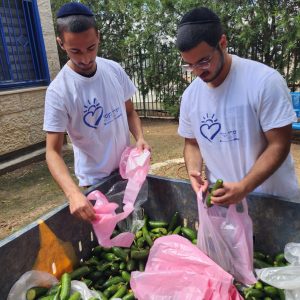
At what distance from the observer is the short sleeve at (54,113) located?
2191mm

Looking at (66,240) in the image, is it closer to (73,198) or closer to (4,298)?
(73,198)

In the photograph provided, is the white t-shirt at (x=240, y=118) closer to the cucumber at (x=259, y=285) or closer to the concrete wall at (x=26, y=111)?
the cucumber at (x=259, y=285)

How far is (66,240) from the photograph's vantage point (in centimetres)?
209

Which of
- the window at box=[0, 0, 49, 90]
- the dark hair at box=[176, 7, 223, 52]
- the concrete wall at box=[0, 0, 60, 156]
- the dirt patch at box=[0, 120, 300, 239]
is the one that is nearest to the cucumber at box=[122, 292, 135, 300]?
the dark hair at box=[176, 7, 223, 52]

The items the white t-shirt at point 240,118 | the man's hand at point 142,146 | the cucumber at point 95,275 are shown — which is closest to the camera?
the white t-shirt at point 240,118

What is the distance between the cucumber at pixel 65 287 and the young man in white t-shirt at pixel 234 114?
90 cm

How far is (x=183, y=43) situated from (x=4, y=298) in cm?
158

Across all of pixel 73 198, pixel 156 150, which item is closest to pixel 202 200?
pixel 73 198

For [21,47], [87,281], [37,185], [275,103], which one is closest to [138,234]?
[87,281]

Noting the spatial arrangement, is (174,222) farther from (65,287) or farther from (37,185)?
(37,185)

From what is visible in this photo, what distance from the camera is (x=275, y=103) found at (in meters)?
1.74

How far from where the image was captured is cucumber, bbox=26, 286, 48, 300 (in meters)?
1.79

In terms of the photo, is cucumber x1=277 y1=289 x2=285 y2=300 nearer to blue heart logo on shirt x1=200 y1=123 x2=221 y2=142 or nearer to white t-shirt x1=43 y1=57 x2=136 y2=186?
blue heart logo on shirt x1=200 y1=123 x2=221 y2=142

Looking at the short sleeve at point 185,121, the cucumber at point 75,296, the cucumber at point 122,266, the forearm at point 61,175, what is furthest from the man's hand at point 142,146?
the cucumber at point 75,296
